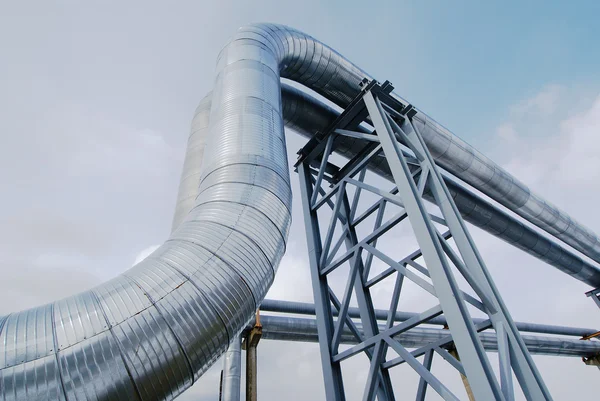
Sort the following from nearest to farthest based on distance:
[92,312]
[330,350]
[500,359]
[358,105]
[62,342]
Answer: [62,342] → [92,312] → [500,359] → [330,350] → [358,105]

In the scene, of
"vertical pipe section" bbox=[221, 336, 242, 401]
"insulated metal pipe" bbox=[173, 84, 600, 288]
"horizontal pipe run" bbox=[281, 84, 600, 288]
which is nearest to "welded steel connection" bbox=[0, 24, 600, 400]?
"insulated metal pipe" bbox=[173, 84, 600, 288]

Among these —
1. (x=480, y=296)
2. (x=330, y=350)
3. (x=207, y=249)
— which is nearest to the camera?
(x=207, y=249)

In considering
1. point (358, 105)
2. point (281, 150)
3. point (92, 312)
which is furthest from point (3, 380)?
point (358, 105)

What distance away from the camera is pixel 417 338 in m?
10.0

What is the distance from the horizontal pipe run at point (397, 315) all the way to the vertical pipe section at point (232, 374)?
2.17 meters

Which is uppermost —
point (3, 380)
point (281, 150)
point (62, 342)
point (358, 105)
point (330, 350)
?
point (358, 105)

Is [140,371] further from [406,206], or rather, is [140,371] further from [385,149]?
[385,149]

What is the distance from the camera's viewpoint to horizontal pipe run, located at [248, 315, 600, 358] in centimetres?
852

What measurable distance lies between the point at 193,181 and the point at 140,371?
3029mm

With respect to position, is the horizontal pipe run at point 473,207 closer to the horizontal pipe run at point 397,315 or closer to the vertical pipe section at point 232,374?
the horizontal pipe run at point 397,315

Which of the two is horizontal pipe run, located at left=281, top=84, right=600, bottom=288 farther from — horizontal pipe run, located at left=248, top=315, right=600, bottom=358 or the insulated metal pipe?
horizontal pipe run, located at left=248, top=315, right=600, bottom=358

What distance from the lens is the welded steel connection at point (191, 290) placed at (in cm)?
180

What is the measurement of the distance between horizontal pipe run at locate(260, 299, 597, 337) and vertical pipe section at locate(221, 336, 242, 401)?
217cm

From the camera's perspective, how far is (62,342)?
185 centimetres
